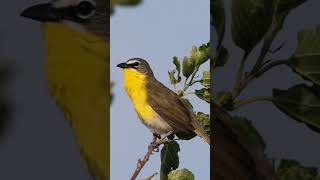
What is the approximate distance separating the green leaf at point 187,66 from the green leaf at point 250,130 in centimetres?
11

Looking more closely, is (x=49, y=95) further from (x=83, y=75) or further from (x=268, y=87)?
(x=268, y=87)

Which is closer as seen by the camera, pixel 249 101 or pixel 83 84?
pixel 249 101

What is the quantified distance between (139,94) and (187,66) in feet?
0.35

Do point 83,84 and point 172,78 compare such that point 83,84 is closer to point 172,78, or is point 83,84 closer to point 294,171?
point 172,78

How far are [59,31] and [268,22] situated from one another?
1.26 ft

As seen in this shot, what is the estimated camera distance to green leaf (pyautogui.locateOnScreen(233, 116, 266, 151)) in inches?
31.4

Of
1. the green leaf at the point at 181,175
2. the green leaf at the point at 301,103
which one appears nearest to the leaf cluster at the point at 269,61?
the green leaf at the point at 301,103

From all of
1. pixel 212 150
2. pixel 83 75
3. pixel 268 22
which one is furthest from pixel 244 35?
pixel 83 75

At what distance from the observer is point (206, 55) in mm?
822

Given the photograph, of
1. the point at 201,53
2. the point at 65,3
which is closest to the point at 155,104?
the point at 201,53

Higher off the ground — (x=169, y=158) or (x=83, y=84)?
(x=83, y=84)

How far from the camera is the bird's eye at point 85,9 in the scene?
92cm

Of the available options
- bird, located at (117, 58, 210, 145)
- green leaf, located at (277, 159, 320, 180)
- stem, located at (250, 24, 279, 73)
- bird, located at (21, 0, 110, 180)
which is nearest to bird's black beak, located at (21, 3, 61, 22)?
bird, located at (21, 0, 110, 180)

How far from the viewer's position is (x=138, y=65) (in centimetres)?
84
